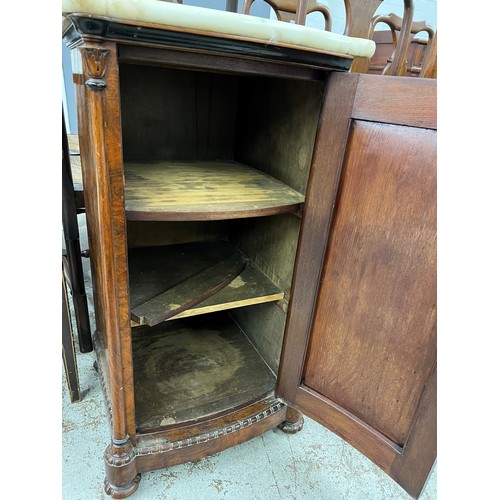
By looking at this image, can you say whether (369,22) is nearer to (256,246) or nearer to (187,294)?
(256,246)

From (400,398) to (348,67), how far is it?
0.59 m

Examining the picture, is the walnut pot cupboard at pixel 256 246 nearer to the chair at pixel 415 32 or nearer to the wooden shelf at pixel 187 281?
the wooden shelf at pixel 187 281

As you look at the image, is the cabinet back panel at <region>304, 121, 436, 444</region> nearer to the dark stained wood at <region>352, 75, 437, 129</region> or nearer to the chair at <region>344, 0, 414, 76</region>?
the dark stained wood at <region>352, 75, 437, 129</region>

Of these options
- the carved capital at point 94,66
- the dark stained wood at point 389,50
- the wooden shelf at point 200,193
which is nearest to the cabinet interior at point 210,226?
the wooden shelf at point 200,193

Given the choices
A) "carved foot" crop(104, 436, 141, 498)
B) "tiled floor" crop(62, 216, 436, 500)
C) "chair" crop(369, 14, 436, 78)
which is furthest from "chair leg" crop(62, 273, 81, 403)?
"chair" crop(369, 14, 436, 78)

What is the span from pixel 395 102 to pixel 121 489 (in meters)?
0.96

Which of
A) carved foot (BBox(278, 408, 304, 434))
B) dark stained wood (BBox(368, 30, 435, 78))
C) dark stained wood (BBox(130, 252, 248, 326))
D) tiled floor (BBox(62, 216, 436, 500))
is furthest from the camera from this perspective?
dark stained wood (BBox(368, 30, 435, 78))

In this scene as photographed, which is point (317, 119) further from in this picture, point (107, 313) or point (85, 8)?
point (107, 313)

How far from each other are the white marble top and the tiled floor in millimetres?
966

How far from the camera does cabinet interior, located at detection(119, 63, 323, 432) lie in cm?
76

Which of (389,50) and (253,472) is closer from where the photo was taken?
(253,472)

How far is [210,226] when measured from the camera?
3.90 ft

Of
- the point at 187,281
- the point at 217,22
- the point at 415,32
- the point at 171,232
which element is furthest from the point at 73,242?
the point at 415,32

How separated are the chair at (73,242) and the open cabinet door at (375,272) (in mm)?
652
